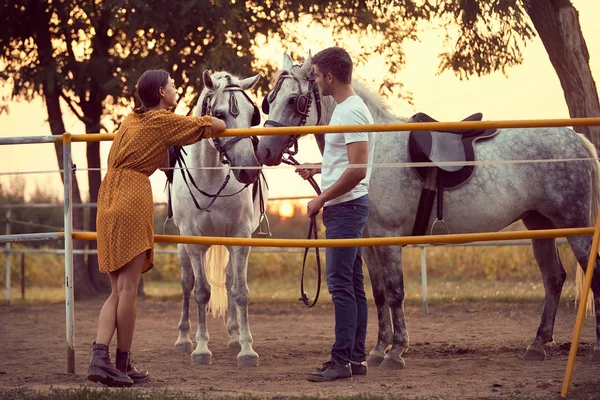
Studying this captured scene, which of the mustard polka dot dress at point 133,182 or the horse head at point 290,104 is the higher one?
the horse head at point 290,104

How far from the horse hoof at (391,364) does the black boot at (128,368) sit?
1639mm

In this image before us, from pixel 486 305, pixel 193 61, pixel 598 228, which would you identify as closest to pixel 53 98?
pixel 193 61

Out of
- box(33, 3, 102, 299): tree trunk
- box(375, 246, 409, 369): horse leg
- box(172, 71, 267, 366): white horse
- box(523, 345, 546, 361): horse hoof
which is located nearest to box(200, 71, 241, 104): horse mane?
box(172, 71, 267, 366): white horse

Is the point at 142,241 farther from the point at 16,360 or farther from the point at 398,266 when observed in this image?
the point at 16,360

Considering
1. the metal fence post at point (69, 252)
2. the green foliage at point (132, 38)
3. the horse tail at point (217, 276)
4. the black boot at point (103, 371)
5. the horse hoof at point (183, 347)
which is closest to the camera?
the black boot at point (103, 371)

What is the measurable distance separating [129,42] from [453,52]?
198 inches

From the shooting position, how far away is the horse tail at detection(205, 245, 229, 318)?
803 cm

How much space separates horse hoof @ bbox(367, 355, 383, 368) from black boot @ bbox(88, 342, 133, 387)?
2002mm

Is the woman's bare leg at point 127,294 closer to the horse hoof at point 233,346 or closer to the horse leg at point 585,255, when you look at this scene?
the horse hoof at point 233,346

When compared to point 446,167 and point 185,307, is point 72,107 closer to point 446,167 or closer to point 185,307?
point 185,307

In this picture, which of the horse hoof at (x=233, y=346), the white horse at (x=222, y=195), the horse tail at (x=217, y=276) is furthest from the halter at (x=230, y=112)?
the horse hoof at (x=233, y=346)

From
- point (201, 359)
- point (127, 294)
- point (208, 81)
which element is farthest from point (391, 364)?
point (208, 81)

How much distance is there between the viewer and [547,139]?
6.62 m

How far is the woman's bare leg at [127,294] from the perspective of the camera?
15.9 ft
